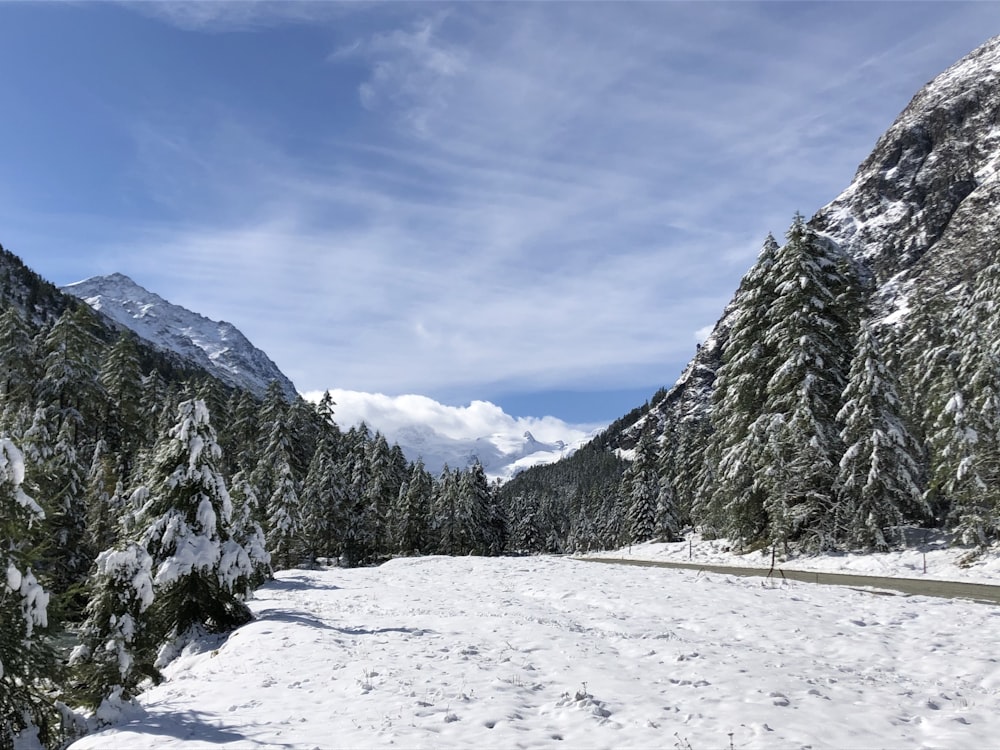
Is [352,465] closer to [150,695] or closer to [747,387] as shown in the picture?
[747,387]

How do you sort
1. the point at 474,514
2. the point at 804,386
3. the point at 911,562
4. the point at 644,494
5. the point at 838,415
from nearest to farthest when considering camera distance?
the point at 911,562
the point at 838,415
the point at 804,386
the point at 644,494
the point at 474,514

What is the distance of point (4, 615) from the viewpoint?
11.2 m

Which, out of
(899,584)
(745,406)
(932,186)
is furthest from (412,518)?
(932,186)

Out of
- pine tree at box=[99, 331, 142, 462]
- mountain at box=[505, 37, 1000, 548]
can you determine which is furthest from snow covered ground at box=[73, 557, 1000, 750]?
pine tree at box=[99, 331, 142, 462]

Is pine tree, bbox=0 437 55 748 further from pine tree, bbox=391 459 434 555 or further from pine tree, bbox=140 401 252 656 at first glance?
pine tree, bbox=391 459 434 555

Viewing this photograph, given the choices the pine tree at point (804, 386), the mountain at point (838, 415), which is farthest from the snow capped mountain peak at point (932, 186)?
the pine tree at point (804, 386)

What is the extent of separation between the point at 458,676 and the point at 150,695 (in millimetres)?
7199

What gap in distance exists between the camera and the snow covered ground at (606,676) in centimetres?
877

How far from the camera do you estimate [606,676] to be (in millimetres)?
11250

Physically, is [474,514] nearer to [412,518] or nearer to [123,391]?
[412,518]

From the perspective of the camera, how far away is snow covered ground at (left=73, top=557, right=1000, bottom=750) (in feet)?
28.8

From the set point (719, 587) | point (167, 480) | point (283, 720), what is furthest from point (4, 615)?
point (719, 587)

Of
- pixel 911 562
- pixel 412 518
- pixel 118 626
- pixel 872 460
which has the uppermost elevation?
pixel 872 460

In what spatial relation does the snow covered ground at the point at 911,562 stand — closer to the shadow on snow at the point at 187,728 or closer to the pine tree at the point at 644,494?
the shadow on snow at the point at 187,728
